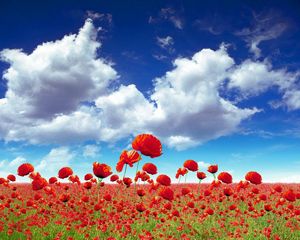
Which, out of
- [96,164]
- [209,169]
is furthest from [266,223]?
[96,164]

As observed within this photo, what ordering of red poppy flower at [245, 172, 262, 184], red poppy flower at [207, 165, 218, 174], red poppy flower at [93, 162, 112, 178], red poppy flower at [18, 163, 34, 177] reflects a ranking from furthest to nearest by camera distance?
red poppy flower at [207, 165, 218, 174], red poppy flower at [245, 172, 262, 184], red poppy flower at [18, 163, 34, 177], red poppy flower at [93, 162, 112, 178]

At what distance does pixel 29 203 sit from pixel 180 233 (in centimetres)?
342

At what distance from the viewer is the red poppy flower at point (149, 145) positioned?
551cm

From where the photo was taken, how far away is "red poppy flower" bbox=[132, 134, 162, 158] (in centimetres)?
551

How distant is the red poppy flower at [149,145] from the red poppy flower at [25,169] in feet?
11.8

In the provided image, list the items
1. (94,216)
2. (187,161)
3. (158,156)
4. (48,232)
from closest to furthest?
(158,156)
(48,232)
(187,161)
(94,216)

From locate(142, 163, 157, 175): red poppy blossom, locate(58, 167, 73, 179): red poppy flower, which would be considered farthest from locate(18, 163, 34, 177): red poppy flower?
locate(142, 163, 157, 175): red poppy blossom

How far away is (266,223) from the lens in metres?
9.71

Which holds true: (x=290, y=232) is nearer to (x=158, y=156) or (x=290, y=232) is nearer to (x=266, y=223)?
(x=266, y=223)

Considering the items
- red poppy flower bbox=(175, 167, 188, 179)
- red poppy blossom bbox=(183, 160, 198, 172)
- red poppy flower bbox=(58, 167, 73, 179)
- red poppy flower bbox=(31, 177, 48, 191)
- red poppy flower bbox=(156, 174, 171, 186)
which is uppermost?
red poppy flower bbox=(175, 167, 188, 179)

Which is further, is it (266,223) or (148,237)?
(266,223)

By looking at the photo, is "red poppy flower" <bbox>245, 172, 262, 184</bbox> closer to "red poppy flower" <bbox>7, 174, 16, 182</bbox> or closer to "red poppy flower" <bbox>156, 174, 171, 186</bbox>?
"red poppy flower" <bbox>156, 174, 171, 186</bbox>

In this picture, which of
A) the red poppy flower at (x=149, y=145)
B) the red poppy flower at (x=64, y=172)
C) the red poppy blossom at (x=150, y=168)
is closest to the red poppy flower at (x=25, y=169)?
the red poppy flower at (x=64, y=172)

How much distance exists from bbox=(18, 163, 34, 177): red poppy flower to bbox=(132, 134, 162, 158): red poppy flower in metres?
3.61
